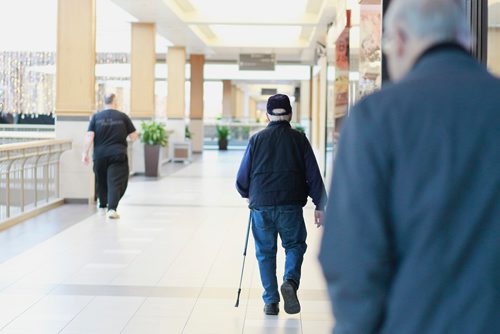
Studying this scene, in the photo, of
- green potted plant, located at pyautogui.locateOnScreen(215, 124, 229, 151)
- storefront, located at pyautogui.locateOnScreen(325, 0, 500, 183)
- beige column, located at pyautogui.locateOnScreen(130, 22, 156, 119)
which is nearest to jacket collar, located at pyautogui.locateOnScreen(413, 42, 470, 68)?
storefront, located at pyautogui.locateOnScreen(325, 0, 500, 183)

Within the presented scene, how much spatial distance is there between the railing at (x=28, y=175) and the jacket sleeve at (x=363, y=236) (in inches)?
289

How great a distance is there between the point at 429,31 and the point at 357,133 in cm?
27

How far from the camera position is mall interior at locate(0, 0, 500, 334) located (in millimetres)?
5184

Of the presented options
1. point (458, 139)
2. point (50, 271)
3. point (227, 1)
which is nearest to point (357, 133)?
point (458, 139)

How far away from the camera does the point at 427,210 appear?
5.25 feet

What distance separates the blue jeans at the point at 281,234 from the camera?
4910 mm

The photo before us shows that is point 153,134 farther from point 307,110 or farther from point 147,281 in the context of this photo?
point 307,110

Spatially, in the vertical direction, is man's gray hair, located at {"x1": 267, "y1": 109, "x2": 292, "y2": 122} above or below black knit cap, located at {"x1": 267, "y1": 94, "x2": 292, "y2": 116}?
below

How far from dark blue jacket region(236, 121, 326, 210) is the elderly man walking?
127 inches

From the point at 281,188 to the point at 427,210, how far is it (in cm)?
327

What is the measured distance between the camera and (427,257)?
1.60 m

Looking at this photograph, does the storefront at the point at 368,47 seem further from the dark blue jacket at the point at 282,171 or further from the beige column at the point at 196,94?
the beige column at the point at 196,94

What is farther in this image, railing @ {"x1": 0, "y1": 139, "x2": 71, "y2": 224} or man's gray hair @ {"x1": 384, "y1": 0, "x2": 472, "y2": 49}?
railing @ {"x1": 0, "y1": 139, "x2": 71, "y2": 224}

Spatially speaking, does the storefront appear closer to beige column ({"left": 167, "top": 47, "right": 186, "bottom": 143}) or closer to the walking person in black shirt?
the walking person in black shirt
